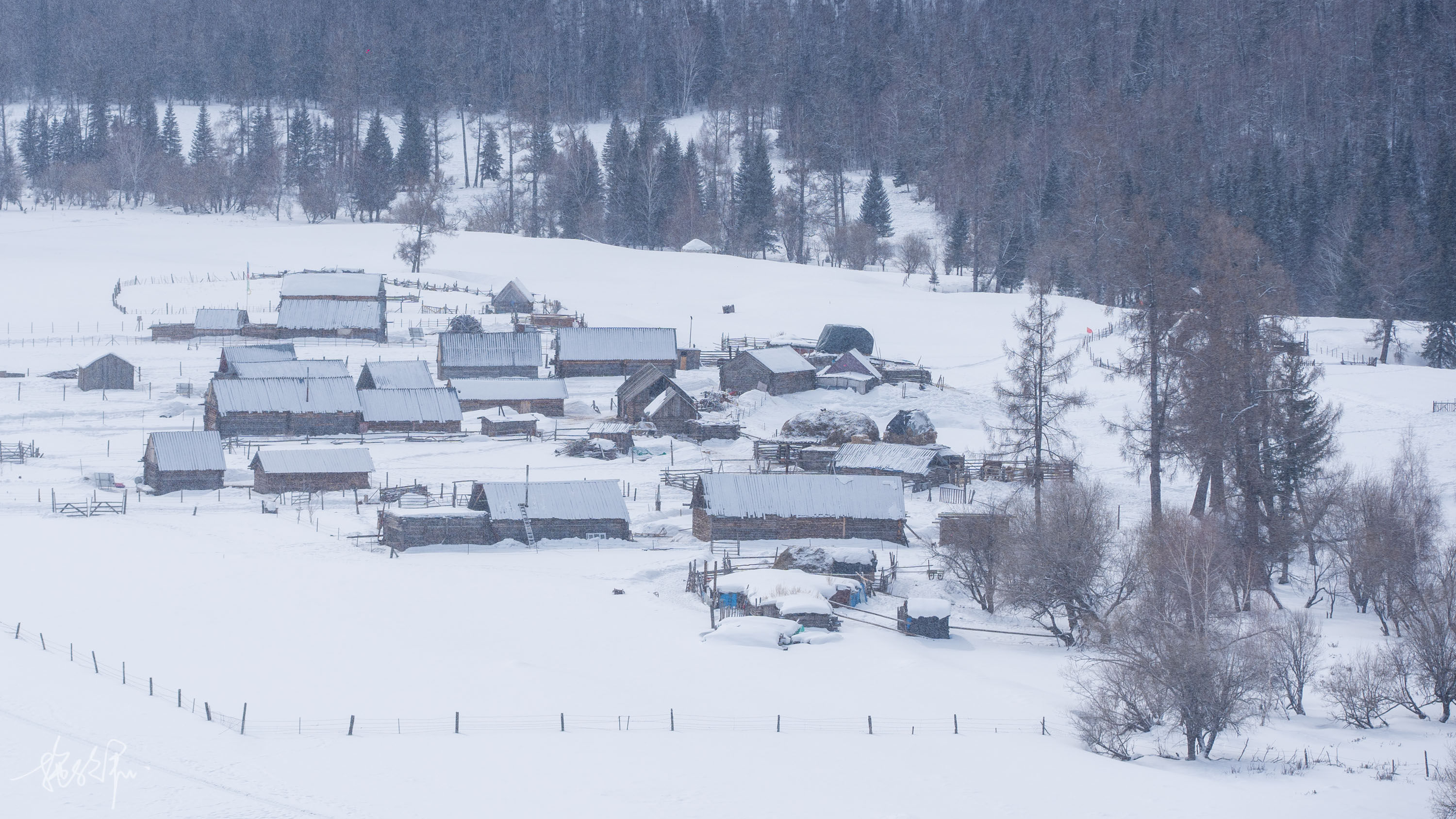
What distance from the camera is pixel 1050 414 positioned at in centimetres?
3834

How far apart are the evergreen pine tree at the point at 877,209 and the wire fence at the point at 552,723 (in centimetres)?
7429

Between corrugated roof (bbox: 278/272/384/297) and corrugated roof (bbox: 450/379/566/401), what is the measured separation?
58.0 feet

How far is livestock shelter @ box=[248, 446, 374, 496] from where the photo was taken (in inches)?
1650

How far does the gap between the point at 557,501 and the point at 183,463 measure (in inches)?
487

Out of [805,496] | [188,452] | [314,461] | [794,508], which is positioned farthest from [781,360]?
[188,452]

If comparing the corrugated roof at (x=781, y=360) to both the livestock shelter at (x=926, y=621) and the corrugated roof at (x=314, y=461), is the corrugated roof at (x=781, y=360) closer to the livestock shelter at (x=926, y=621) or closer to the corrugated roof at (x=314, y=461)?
the corrugated roof at (x=314, y=461)

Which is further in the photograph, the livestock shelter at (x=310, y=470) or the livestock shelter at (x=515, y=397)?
the livestock shelter at (x=515, y=397)

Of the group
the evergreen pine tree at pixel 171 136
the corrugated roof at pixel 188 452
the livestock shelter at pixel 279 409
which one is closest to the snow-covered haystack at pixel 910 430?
the livestock shelter at pixel 279 409

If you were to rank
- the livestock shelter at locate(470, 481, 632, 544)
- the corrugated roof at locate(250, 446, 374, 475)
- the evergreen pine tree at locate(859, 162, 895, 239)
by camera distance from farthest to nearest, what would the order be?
1. the evergreen pine tree at locate(859, 162, 895, 239)
2. the corrugated roof at locate(250, 446, 374, 475)
3. the livestock shelter at locate(470, 481, 632, 544)

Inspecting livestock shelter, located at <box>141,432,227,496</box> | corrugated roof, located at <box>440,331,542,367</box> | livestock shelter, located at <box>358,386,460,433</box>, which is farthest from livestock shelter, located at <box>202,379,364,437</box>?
corrugated roof, located at <box>440,331,542,367</box>

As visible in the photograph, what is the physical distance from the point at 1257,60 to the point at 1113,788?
108 metres

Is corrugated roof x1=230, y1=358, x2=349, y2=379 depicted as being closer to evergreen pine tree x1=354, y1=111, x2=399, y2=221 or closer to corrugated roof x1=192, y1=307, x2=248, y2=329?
corrugated roof x1=192, y1=307, x2=248, y2=329

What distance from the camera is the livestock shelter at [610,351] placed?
60281 millimetres

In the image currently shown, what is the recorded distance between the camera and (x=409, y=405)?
50.7 meters
